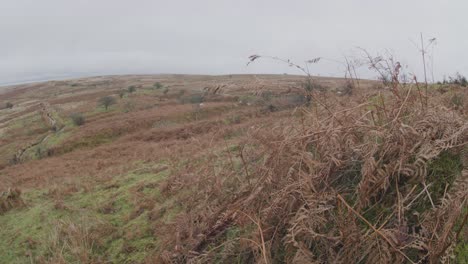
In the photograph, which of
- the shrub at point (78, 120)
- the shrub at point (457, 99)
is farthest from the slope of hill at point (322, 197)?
the shrub at point (78, 120)

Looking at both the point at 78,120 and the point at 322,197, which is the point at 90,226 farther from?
the point at 78,120

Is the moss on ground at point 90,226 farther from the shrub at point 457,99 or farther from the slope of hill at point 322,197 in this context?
the shrub at point 457,99

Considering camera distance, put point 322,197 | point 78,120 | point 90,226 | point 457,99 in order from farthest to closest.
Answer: point 78,120, point 90,226, point 457,99, point 322,197

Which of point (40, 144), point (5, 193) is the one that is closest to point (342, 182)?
point (5, 193)

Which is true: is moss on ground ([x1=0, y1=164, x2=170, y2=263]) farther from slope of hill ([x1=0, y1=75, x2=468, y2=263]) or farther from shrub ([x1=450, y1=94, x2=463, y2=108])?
shrub ([x1=450, y1=94, x2=463, y2=108])

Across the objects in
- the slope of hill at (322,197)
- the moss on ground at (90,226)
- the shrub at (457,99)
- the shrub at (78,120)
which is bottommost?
the shrub at (78,120)

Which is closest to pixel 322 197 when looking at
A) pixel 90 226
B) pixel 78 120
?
pixel 90 226

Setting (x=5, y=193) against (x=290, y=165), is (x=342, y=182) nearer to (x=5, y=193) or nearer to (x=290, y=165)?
(x=290, y=165)

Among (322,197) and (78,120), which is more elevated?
(322,197)

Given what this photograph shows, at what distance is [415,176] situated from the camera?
2740 mm

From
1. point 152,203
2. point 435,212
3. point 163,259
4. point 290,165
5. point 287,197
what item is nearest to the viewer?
point 435,212

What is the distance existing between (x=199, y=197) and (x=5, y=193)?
556cm

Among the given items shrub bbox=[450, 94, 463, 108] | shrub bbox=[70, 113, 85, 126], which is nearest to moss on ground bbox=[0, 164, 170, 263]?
shrub bbox=[450, 94, 463, 108]

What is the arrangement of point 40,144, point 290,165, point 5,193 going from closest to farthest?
point 290,165 < point 5,193 < point 40,144
